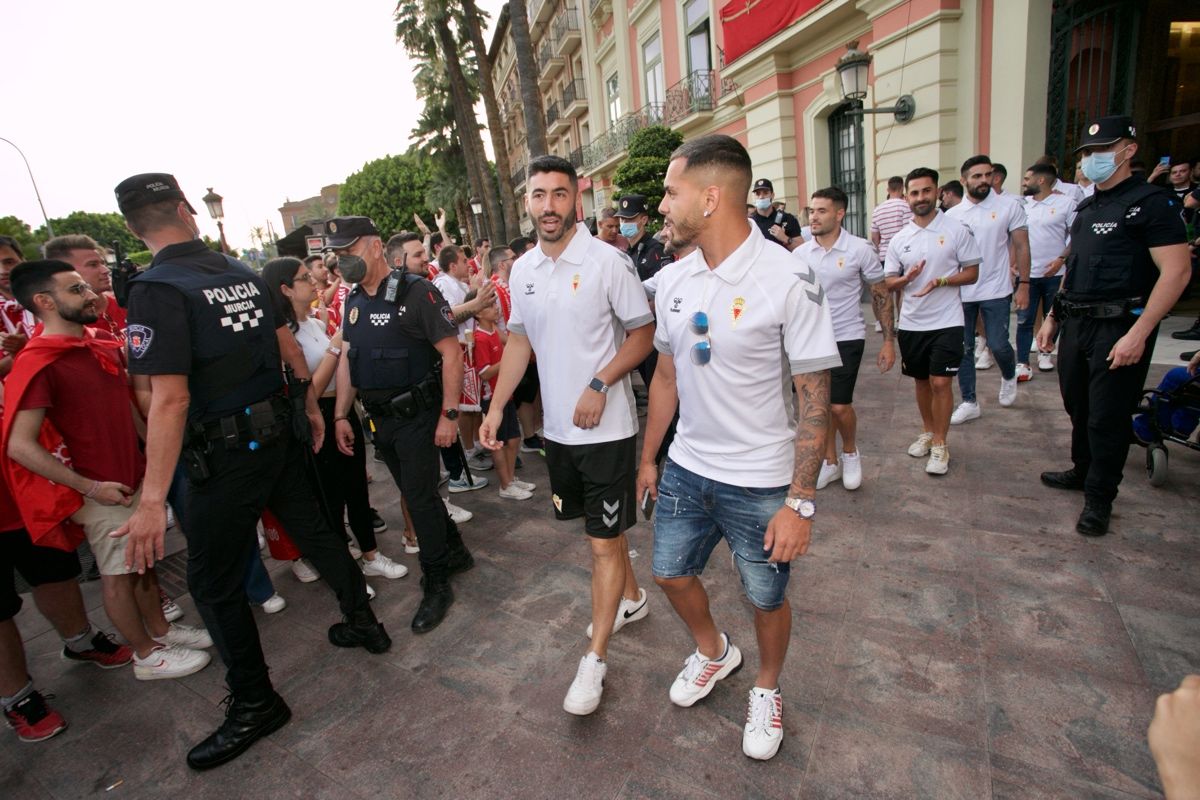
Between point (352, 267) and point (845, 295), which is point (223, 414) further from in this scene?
point (845, 295)

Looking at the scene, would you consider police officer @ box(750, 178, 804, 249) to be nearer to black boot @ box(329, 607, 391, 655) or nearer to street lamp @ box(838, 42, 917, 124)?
street lamp @ box(838, 42, 917, 124)

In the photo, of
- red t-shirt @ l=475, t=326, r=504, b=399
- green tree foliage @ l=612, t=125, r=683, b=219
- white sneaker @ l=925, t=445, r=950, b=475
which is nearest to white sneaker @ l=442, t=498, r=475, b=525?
red t-shirt @ l=475, t=326, r=504, b=399

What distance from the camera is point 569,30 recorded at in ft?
83.8

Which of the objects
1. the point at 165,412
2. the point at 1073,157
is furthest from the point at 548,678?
the point at 1073,157

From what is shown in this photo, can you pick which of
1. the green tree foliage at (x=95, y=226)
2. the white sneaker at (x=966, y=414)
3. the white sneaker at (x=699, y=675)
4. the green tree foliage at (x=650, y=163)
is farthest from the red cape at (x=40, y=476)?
the green tree foliage at (x=95, y=226)

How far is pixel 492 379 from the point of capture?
511cm

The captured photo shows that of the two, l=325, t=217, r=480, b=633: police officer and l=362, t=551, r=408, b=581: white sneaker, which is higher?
l=325, t=217, r=480, b=633: police officer

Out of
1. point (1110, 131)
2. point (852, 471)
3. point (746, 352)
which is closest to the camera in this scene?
point (746, 352)

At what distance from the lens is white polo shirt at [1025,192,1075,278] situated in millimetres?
6164

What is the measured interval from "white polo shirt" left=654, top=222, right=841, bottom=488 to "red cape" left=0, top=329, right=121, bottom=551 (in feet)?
9.12

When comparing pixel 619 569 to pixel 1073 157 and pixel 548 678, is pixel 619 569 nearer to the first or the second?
pixel 548 678

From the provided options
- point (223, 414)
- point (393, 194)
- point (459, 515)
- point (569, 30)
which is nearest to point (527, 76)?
Answer: point (459, 515)

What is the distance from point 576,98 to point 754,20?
53.0ft

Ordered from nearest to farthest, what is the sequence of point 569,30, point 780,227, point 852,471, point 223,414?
point 223,414 → point 852,471 → point 780,227 → point 569,30
